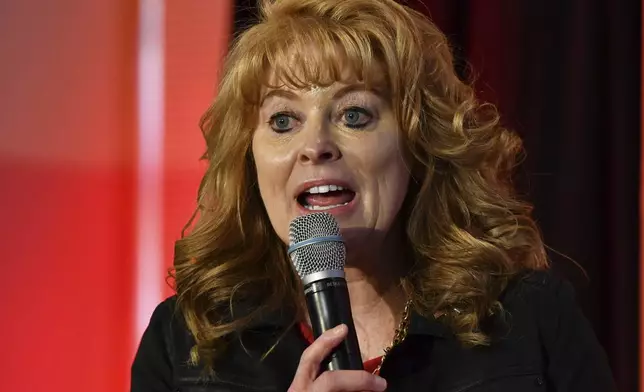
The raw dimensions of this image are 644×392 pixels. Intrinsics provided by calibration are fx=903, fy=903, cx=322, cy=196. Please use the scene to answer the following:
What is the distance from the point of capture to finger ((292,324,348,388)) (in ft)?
3.13

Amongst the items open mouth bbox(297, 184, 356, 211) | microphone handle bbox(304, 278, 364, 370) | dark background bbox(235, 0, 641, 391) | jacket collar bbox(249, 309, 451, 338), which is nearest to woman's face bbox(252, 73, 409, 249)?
open mouth bbox(297, 184, 356, 211)

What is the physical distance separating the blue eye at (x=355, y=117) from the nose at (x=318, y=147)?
1.4 inches

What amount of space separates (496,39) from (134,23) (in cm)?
77

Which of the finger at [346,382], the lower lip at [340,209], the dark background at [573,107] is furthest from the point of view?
the dark background at [573,107]

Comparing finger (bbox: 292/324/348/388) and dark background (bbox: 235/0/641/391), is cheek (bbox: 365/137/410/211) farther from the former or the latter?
dark background (bbox: 235/0/641/391)

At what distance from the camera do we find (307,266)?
101 centimetres

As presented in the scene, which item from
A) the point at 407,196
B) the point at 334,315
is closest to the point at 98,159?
the point at 407,196

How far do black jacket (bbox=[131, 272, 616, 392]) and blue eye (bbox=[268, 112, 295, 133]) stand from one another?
0.98ft

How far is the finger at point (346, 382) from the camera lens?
93cm

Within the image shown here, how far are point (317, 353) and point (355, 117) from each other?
0.45 m

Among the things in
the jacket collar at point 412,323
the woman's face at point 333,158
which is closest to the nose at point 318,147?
the woman's face at point 333,158

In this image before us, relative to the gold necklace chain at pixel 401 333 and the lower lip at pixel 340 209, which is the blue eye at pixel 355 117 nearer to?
the lower lip at pixel 340 209

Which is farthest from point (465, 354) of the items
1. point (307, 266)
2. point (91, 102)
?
point (91, 102)

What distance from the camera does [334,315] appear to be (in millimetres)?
973
